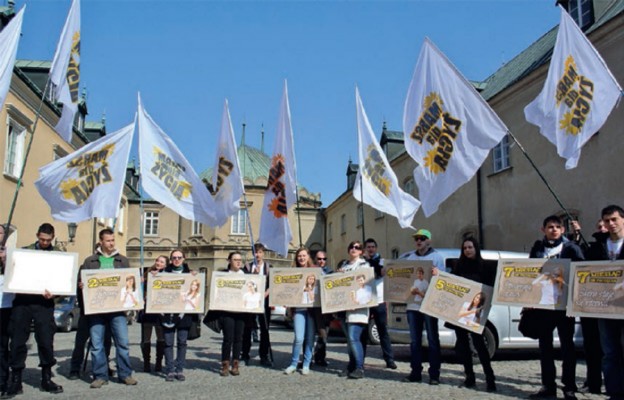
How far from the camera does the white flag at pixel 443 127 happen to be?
7527 mm

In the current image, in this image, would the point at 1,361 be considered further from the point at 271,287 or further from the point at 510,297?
the point at 510,297

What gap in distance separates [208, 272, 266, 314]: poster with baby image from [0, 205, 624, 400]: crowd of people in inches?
3.8

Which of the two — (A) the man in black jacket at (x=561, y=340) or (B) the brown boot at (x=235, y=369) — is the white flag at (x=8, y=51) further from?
(A) the man in black jacket at (x=561, y=340)

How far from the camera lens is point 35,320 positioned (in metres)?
6.81

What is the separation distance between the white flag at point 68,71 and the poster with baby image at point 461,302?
5.74 meters

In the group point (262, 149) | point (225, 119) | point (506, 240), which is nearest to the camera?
point (225, 119)

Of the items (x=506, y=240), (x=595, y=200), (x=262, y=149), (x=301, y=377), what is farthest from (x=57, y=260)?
(x=262, y=149)

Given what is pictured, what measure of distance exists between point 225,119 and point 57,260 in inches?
169

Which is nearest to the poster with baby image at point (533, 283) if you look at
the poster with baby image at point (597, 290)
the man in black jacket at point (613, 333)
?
the poster with baby image at point (597, 290)

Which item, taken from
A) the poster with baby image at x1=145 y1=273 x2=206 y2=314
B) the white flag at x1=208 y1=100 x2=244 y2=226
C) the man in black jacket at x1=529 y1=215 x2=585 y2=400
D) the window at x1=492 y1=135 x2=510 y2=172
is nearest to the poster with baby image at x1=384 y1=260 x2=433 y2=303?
the man in black jacket at x1=529 y1=215 x2=585 y2=400

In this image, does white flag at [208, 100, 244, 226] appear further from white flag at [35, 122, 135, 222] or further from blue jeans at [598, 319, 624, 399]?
blue jeans at [598, 319, 624, 399]

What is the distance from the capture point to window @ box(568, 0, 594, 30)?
15789 millimetres

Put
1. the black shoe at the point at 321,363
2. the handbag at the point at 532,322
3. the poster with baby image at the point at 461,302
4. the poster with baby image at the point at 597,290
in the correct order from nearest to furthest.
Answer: the poster with baby image at the point at 597,290 < the handbag at the point at 532,322 < the poster with baby image at the point at 461,302 < the black shoe at the point at 321,363

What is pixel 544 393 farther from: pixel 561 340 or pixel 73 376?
pixel 73 376
